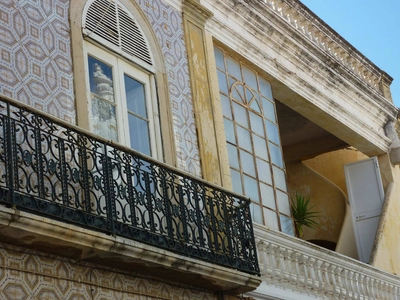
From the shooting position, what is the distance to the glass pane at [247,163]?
10109mm

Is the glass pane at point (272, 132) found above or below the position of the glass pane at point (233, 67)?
below

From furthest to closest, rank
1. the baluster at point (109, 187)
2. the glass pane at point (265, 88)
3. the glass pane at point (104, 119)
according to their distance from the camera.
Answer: the glass pane at point (265, 88) → the glass pane at point (104, 119) → the baluster at point (109, 187)

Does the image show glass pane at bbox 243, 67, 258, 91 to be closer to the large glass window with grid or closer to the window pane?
the large glass window with grid

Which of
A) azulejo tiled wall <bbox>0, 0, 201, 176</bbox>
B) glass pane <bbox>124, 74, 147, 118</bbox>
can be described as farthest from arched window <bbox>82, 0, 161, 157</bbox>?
azulejo tiled wall <bbox>0, 0, 201, 176</bbox>

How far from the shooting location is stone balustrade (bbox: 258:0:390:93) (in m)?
12.0

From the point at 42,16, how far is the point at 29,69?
64 cm

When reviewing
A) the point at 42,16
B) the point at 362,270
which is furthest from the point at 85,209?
the point at 362,270

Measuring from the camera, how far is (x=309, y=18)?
12562mm

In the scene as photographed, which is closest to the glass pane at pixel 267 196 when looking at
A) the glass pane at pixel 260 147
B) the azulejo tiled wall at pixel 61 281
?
the glass pane at pixel 260 147

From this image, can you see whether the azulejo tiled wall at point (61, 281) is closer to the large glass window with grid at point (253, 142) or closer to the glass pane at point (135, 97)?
the glass pane at point (135, 97)

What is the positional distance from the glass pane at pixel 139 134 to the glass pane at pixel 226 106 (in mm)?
1794

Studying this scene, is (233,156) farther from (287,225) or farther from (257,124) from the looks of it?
(287,225)

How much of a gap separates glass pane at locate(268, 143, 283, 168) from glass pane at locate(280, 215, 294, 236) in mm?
742

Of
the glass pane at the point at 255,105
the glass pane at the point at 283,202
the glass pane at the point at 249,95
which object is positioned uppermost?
the glass pane at the point at 249,95
